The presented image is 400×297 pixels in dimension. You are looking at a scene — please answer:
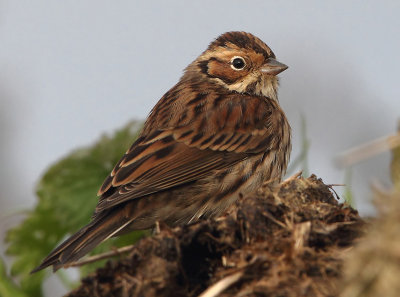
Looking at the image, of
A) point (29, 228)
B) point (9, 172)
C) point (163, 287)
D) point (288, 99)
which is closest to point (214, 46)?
point (288, 99)

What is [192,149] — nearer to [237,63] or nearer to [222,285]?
[237,63]

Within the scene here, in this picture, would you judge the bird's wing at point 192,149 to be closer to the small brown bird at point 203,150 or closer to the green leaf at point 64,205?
the small brown bird at point 203,150

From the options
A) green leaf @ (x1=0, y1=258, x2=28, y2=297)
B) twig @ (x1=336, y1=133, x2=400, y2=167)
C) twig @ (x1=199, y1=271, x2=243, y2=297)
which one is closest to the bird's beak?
green leaf @ (x1=0, y1=258, x2=28, y2=297)

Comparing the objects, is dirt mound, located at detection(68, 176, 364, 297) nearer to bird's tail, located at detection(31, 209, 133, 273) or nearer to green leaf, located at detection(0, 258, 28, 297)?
bird's tail, located at detection(31, 209, 133, 273)

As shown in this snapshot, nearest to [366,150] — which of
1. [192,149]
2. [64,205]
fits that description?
[192,149]

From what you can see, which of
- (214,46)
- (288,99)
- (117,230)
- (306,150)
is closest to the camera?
(117,230)

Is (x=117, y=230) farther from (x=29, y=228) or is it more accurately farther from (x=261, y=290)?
(x=261, y=290)

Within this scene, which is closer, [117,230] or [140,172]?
[117,230]
